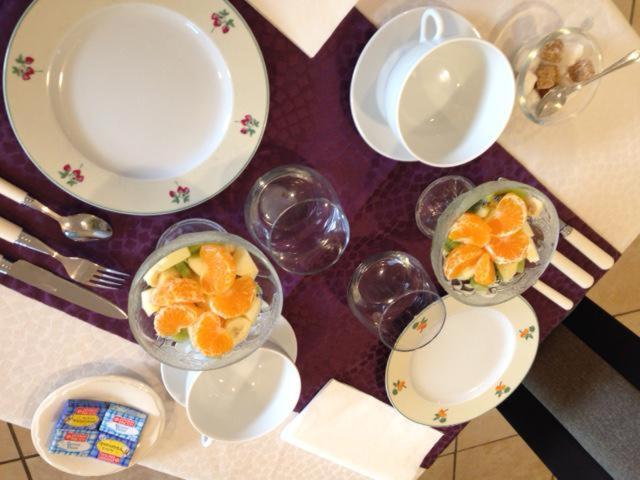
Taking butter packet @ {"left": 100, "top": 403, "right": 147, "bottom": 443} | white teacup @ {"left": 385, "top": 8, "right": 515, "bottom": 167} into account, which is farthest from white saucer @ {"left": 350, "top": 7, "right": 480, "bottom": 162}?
butter packet @ {"left": 100, "top": 403, "right": 147, "bottom": 443}

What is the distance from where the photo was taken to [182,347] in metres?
0.74

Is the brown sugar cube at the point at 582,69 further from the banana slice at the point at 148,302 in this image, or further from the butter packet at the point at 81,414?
the butter packet at the point at 81,414

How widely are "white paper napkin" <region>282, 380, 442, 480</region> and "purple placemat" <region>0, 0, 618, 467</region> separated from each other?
1.1 inches

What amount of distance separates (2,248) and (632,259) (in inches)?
68.9

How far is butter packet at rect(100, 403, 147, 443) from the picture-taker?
0.87 metres

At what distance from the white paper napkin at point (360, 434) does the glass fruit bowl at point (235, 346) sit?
25 centimetres

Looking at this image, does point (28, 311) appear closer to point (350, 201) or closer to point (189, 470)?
point (189, 470)

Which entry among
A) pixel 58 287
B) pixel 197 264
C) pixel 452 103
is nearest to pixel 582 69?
pixel 452 103

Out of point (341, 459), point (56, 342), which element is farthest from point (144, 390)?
point (341, 459)

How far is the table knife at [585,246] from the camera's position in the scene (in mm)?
902

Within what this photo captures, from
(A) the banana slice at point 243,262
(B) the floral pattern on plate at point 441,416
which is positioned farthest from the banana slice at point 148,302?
(B) the floral pattern on plate at point 441,416

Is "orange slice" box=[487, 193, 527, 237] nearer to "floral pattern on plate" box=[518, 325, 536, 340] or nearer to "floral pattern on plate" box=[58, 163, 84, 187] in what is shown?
"floral pattern on plate" box=[518, 325, 536, 340]

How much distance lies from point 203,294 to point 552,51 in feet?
2.04

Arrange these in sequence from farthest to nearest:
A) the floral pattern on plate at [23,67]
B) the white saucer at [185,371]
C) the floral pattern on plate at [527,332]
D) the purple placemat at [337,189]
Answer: the floral pattern on plate at [527,332] → the white saucer at [185,371] → the purple placemat at [337,189] → the floral pattern on plate at [23,67]
